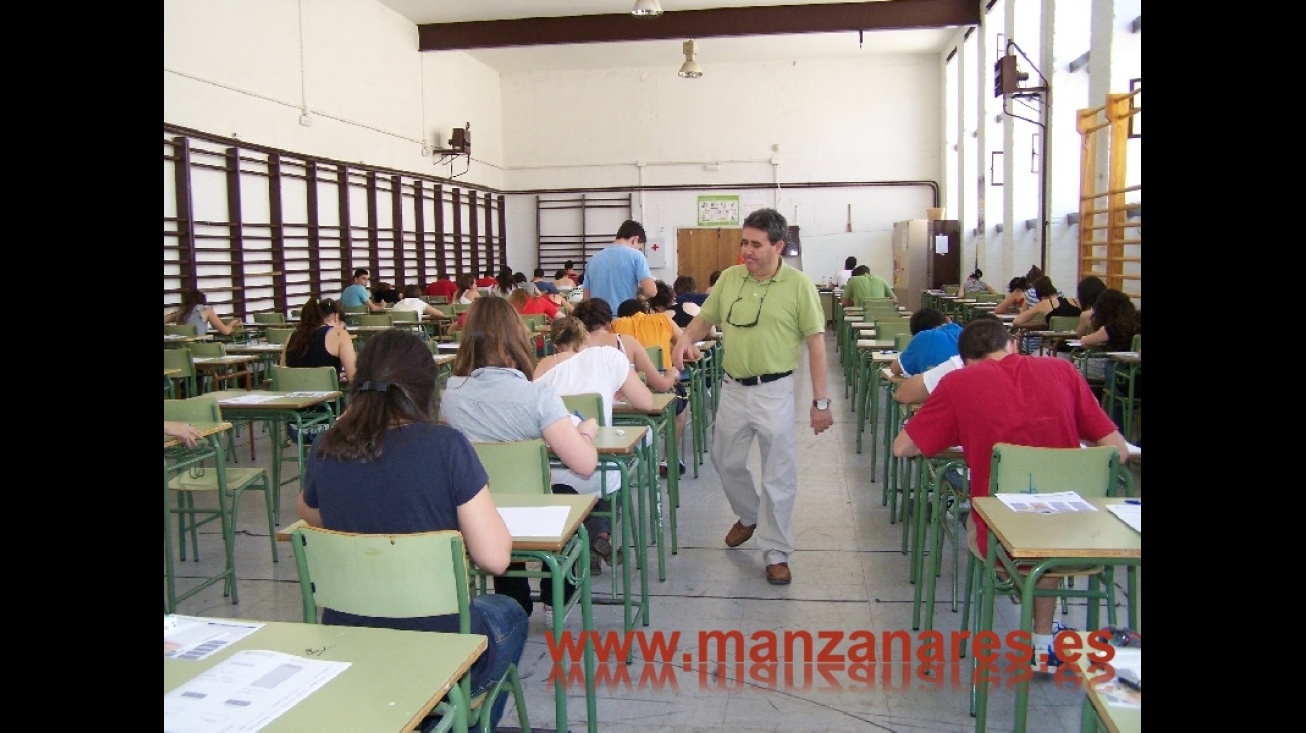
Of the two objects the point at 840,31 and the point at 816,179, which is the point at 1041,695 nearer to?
the point at 840,31

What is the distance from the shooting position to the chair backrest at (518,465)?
9.28 feet

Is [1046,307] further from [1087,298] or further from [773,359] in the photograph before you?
[773,359]

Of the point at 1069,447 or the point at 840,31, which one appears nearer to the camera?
the point at 1069,447

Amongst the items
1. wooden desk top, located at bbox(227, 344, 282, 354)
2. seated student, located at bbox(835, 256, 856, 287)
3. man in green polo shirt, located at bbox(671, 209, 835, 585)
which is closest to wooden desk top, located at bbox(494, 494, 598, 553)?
man in green polo shirt, located at bbox(671, 209, 835, 585)

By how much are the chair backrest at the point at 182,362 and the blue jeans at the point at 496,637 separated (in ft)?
15.5

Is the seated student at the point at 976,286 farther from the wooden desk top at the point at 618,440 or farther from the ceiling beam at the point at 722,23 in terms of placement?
the wooden desk top at the point at 618,440

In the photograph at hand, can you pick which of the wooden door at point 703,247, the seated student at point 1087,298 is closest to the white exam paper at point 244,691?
the seated student at point 1087,298

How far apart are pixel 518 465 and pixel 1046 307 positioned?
22.8 feet

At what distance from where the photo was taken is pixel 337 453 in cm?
210

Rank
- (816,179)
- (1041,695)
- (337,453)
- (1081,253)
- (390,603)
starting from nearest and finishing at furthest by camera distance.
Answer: (390,603), (337,453), (1041,695), (1081,253), (816,179)

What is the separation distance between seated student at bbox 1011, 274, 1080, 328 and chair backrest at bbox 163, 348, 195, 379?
21.0 ft
